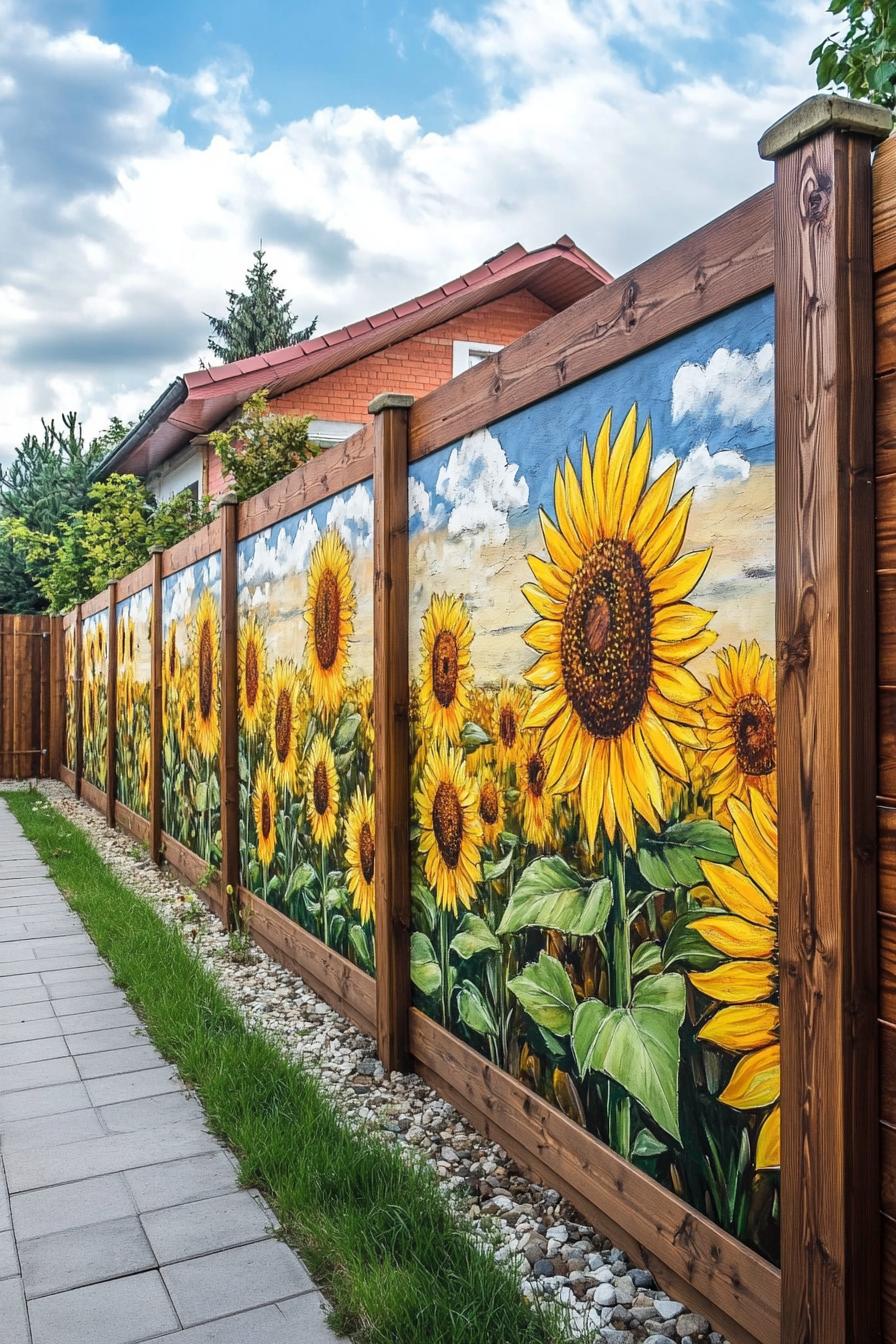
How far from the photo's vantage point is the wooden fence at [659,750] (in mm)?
1700

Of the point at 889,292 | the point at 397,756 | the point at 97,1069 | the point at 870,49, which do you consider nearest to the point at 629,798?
the point at 889,292

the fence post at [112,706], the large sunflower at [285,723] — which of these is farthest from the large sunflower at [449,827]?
the fence post at [112,706]

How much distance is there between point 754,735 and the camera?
6.38 ft

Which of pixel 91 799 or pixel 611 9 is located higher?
pixel 611 9

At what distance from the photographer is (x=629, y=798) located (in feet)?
7.57

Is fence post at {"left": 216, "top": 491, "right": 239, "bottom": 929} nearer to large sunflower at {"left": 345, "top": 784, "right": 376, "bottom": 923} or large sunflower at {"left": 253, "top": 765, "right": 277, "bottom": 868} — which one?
large sunflower at {"left": 253, "top": 765, "right": 277, "bottom": 868}

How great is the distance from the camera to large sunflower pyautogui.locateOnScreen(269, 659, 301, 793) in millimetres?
4695

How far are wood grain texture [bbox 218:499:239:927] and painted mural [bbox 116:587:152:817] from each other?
2.55 metres

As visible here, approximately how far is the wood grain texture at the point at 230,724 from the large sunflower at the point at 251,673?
0.07 m

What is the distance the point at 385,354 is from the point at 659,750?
10981 millimetres

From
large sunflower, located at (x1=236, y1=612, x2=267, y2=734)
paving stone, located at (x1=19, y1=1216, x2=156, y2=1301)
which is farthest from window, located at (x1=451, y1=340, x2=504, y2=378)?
paving stone, located at (x1=19, y1=1216, x2=156, y2=1301)

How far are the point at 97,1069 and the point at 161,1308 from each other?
166cm

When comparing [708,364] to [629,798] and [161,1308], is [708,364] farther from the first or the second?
[161,1308]

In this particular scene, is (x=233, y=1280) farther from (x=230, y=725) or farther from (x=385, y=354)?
(x=385, y=354)
